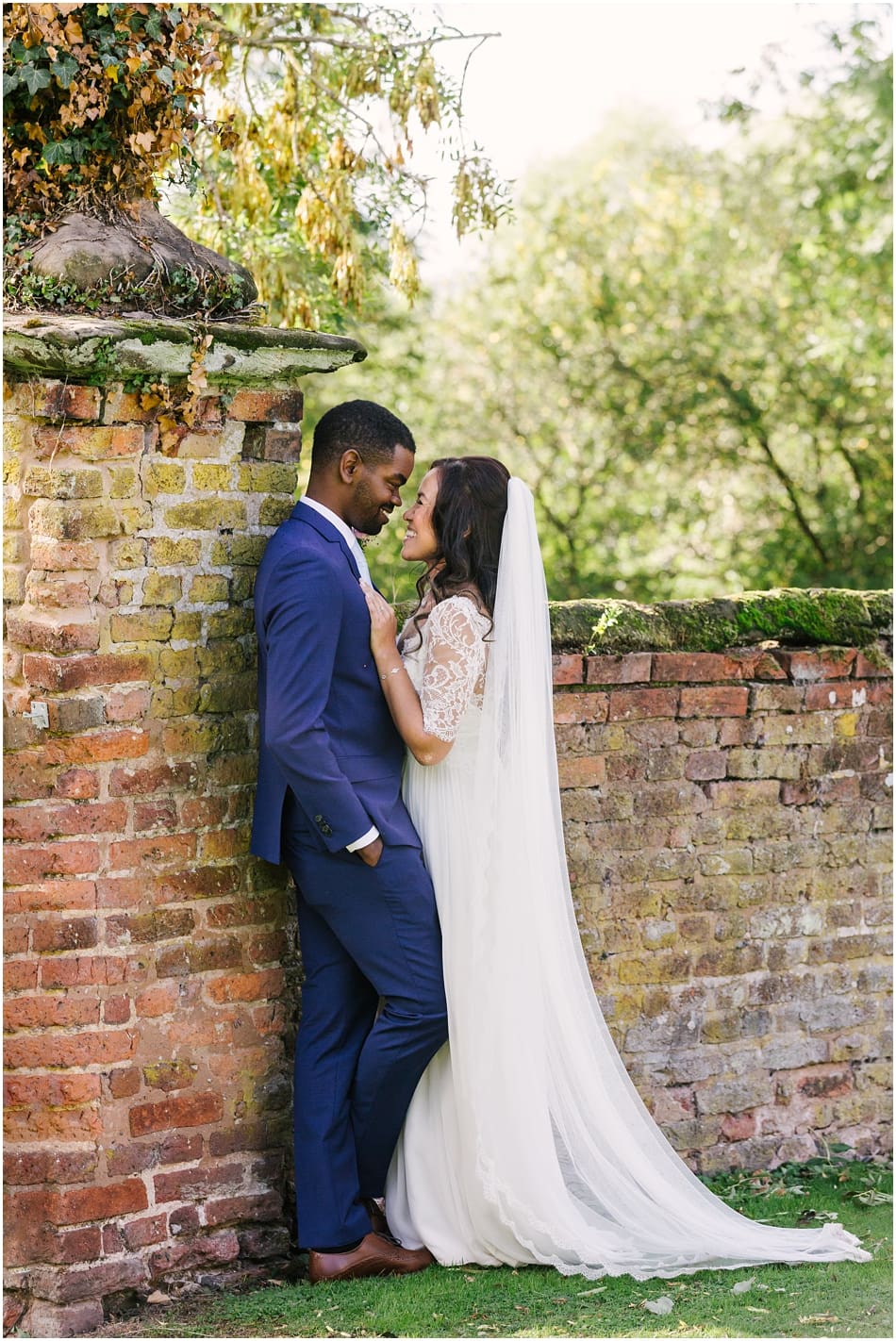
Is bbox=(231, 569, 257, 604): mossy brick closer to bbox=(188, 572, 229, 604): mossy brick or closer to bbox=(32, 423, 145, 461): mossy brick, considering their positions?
bbox=(188, 572, 229, 604): mossy brick

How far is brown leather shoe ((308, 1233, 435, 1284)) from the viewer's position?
3.59m

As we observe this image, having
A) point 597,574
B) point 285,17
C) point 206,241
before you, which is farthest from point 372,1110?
point 597,574

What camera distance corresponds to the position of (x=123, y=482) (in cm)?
347

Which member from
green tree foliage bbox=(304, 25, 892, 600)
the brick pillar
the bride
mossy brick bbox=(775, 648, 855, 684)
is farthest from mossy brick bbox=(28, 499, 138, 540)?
green tree foliage bbox=(304, 25, 892, 600)

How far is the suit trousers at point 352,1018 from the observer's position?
358 centimetres

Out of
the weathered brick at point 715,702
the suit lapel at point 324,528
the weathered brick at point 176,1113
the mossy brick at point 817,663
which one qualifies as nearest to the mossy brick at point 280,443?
the suit lapel at point 324,528

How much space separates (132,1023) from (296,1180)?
25.4 inches

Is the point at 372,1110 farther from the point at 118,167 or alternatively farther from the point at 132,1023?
the point at 118,167

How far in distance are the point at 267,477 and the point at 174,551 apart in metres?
0.37

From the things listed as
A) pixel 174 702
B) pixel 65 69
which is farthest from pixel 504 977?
pixel 65 69

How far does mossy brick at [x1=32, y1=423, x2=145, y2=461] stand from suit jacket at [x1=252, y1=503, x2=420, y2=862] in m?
0.45

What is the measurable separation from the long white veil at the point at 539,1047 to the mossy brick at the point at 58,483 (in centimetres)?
113

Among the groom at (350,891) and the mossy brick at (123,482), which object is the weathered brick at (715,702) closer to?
the groom at (350,891)

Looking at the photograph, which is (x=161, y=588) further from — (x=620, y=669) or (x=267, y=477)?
(x=620, y=669)
